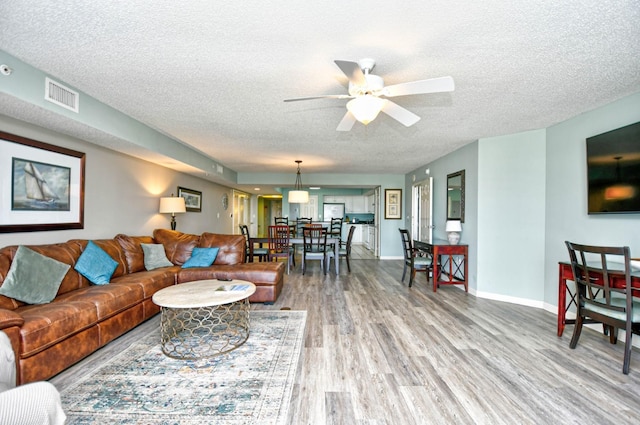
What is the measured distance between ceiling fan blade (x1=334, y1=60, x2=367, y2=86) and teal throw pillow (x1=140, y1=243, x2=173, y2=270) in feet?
11.9

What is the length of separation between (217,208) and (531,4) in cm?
758

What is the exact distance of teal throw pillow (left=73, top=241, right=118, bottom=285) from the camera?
9.81ft

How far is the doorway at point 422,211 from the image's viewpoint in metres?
5.86

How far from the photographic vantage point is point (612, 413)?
1806 mm

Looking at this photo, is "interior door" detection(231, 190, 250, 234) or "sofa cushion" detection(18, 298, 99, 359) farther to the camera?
"interior door" detection(231, 190, 250, 234)

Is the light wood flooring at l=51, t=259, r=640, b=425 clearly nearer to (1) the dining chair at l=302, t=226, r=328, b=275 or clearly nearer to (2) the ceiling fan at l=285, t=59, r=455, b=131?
(1) the dining chair at l=302, t=226, r=328, b=275

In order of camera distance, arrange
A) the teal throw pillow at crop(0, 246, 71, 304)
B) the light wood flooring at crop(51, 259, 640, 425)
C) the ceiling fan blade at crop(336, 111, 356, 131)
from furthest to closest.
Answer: the ceiling fan blade at crop(336, 111, 356, 131) → the teal throw pillow at crop(0, 246, 71, 304) → the light wood flooring at crop(51, 259, 640, 425)

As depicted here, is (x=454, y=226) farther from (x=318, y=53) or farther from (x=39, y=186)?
(x=39, y=186)

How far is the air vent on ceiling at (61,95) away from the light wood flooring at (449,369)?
2.21 meters

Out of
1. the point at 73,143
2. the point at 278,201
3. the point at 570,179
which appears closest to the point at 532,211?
the point at 570,179

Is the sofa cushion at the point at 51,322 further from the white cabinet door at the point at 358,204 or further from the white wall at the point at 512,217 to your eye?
the white cabinet door at the point at 358,204

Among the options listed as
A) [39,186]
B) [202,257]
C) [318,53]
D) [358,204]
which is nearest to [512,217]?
[318,53]

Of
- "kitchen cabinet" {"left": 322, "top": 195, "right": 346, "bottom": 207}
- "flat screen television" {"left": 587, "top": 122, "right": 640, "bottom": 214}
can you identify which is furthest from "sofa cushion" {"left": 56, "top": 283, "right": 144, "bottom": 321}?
"kitchen cabinet" {"left": 322, "top": 195, "right": 346, "bottom": 207}

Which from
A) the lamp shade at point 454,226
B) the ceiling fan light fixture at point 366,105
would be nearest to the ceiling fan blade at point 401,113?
the ceiling fan light fixture at point 366,105
